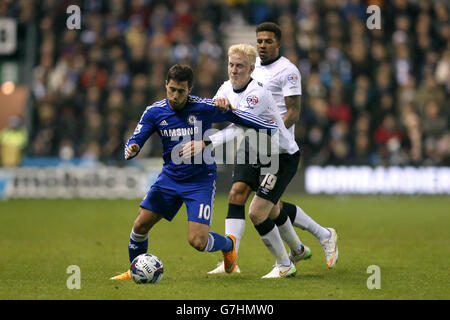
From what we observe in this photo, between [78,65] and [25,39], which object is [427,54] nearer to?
[78,65]

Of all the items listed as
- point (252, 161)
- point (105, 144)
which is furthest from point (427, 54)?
point (252, 161)

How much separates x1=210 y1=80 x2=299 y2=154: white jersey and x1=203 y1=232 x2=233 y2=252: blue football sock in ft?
3.02

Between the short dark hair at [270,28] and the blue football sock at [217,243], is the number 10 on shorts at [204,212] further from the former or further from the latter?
the short dark hair at [270,28]

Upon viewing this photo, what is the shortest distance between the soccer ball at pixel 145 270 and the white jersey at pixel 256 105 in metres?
1.30

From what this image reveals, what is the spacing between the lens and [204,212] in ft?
25.8

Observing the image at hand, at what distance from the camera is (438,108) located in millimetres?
20641

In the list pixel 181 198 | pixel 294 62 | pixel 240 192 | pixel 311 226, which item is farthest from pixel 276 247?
pixel 294 62

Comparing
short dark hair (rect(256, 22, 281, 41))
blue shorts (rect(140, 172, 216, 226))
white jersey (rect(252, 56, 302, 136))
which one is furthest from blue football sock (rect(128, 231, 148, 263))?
short dark hair (rect(256, 22, 281, 41))

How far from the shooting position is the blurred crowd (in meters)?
20.3

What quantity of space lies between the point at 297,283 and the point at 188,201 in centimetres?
131

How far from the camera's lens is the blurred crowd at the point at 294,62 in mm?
20281

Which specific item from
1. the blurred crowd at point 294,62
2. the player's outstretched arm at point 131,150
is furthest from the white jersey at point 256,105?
the blurred crowd at point 294,62

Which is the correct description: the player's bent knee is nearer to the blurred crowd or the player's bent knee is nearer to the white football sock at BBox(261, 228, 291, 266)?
the white football sock at BBox(261, 228, 291, 266)
